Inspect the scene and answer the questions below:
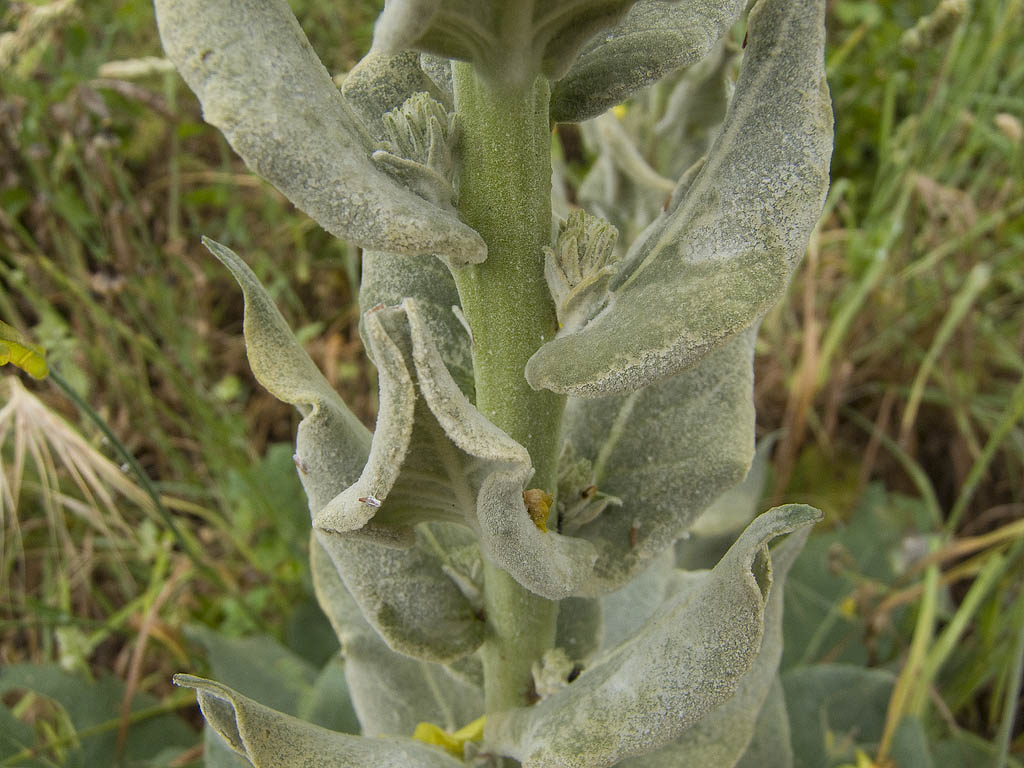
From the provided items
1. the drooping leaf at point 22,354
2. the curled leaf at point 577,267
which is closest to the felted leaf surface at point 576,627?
the curled leaf at point 577,267

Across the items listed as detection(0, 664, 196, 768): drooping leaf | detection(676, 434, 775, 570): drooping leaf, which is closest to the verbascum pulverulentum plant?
detection(676, 434, 775, 570): drooping leaf

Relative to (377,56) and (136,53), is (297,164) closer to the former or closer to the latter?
(377,56)

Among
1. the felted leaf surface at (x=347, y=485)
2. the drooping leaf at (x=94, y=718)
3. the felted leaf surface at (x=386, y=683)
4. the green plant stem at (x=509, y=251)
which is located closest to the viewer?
the green plant stem at (x=509, y=251)

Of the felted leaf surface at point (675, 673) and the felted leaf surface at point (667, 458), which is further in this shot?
the felted leaf surface at point (667, 458)

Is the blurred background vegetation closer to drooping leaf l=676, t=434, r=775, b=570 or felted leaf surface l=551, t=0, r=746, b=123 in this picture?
drooping leaf l=676, t=434, r=775, b=570

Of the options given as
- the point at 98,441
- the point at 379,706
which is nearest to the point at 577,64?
the point at 379,706

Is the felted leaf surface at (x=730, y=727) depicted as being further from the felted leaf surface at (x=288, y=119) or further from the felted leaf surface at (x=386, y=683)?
the felted leaf surface at (x=288, y=119)
